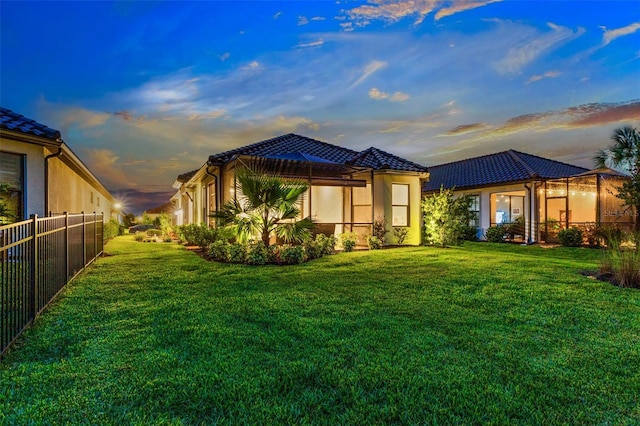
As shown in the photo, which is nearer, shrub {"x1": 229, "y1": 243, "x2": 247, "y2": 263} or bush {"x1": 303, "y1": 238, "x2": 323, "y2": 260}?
shrub {"x1": 229, "y1": 243, "x2": 247, "y2": 263}

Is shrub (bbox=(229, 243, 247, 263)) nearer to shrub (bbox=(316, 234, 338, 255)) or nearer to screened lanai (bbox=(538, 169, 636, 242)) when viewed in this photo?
shrub (bbox=(316, 234, 338, 255))

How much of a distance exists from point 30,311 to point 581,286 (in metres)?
8.74

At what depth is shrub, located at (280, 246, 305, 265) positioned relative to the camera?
29.1 ft

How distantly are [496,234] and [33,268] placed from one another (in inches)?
678

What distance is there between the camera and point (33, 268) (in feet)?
12.7

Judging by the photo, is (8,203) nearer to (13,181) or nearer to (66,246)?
(13,181)

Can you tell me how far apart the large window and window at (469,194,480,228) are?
60.3 ft

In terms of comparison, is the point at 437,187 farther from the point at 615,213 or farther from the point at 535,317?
the point at 535,317

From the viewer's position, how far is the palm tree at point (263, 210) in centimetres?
899

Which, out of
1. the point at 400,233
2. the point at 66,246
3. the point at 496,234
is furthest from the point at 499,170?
the point at 66,246

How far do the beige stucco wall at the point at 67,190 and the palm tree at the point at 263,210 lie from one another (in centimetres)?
484

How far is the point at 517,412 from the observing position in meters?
2.24

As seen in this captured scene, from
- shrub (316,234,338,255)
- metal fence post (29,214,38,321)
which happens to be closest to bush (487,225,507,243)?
shrub (316,234,338,255)

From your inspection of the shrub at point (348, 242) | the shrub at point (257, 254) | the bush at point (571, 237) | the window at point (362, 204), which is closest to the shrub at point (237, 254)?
the shrub at point (257, 254)
